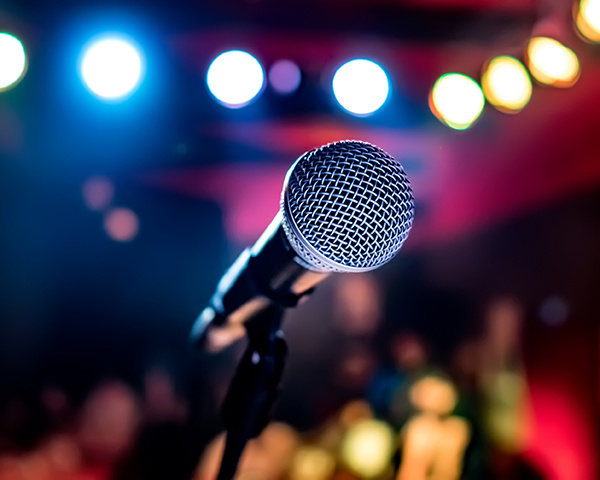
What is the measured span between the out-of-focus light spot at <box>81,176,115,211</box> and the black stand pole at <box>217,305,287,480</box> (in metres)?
2.04

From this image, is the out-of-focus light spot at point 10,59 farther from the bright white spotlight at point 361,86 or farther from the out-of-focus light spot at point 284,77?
the bright white spotlight at point 361,86

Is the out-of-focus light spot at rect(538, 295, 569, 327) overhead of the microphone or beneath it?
beneath

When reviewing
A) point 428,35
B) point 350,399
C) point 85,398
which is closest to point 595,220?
point 428,35

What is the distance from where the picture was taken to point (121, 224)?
263 centimetres

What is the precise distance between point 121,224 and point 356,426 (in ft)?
5.24

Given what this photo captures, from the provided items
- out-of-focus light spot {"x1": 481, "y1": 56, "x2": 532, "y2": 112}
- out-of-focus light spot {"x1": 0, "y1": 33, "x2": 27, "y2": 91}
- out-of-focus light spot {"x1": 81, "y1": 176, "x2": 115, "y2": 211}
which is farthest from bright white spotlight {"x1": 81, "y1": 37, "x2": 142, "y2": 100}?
out-of-focus light spot {"x1": 481, "y1": 56, "x2": 532, "y2": 112}

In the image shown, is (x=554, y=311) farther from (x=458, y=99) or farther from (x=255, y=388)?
(x=255, y=388)

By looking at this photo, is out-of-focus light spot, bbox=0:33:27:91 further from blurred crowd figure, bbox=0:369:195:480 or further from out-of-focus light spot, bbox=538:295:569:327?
out-of-focus light spot, bbox=538:295:569:327

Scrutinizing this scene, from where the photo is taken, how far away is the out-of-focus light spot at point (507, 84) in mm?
2541

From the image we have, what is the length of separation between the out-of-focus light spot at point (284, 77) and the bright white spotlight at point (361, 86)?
19cm

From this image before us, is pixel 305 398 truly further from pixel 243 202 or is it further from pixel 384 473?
pixel 243 202

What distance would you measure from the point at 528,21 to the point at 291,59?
1151mm

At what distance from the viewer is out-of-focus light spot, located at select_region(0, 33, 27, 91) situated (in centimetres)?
224

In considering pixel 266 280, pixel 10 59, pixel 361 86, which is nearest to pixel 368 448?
pixel 361 86
